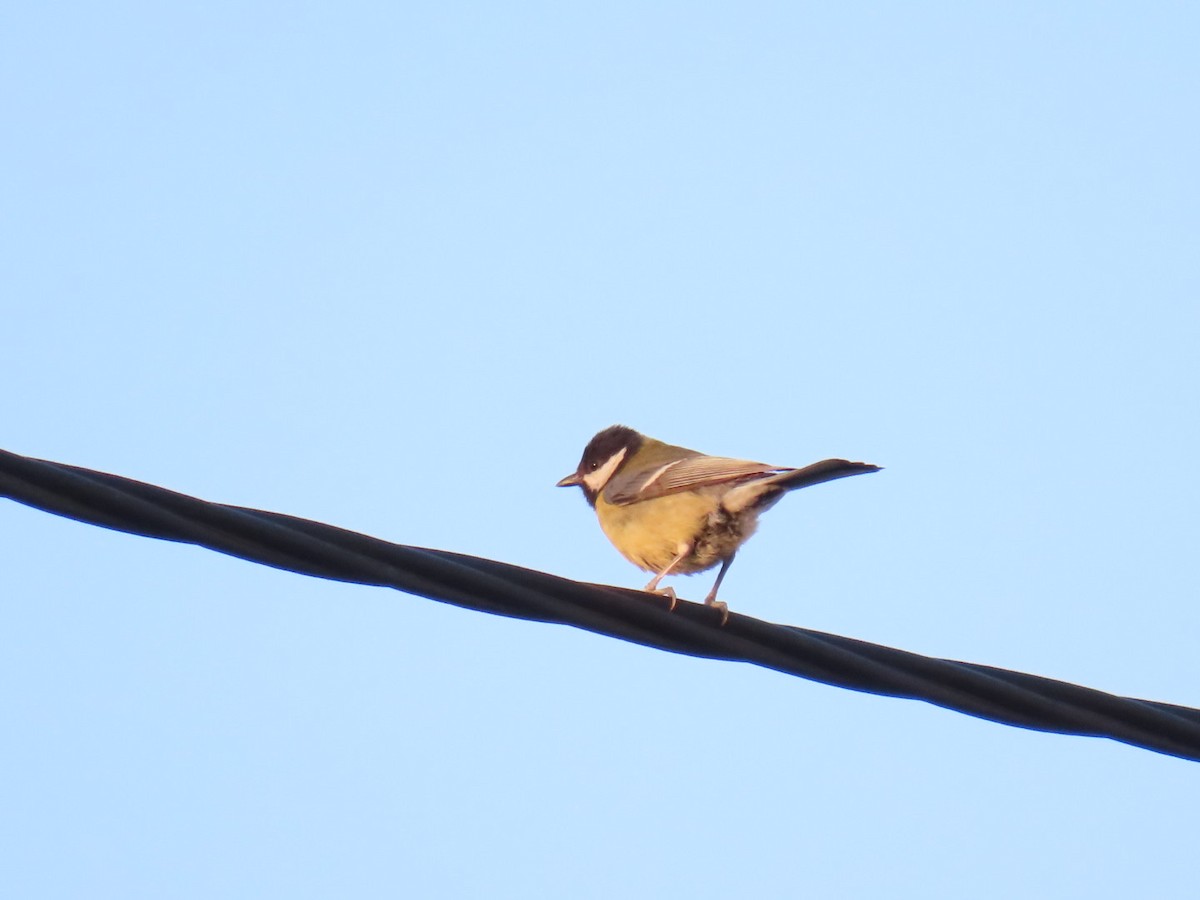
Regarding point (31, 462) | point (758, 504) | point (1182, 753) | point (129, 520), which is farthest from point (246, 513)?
point (758, 504)

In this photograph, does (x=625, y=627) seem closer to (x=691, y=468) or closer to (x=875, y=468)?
(x=875, y=468)

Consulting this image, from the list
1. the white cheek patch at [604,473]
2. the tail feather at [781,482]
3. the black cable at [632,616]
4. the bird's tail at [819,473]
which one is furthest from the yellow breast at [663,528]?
the black cable at [632,616]

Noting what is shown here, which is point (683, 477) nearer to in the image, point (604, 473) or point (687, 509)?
point (687, 509)

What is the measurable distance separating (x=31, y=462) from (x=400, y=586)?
742 mm

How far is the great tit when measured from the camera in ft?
18.0

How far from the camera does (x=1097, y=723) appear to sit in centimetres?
305

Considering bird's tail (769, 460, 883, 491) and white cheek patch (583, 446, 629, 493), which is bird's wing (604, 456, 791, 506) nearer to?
bird's tail (769, 460, 883, 491)

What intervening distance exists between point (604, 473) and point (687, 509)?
1739 millimetres

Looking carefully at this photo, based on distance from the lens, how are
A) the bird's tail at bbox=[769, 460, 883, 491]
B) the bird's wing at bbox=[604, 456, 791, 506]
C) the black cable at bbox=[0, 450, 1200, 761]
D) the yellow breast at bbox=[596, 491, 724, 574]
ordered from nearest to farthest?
the black cable at bbox=[0, 450, 1200, 761] → the bird's tail at bbox=[769, 460, 883, 491] → the bird's wing at bbox=[604, 456, 791, 506] → the yellow breast at bbox=[596, 491, 724, 574]

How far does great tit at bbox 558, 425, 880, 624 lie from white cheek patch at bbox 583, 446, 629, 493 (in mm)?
766

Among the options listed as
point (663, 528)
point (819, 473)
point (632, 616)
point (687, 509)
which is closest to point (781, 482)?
point (819, 473)

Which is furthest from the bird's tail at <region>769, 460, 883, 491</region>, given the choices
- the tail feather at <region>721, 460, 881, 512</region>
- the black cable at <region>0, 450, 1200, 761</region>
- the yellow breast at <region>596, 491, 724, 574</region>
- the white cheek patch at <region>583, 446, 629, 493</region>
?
the white cheek patch at <region>583, 446, 629, 493</region>

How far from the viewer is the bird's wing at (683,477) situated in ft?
17.9

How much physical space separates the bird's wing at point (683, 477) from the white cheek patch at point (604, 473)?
2.51 ft
